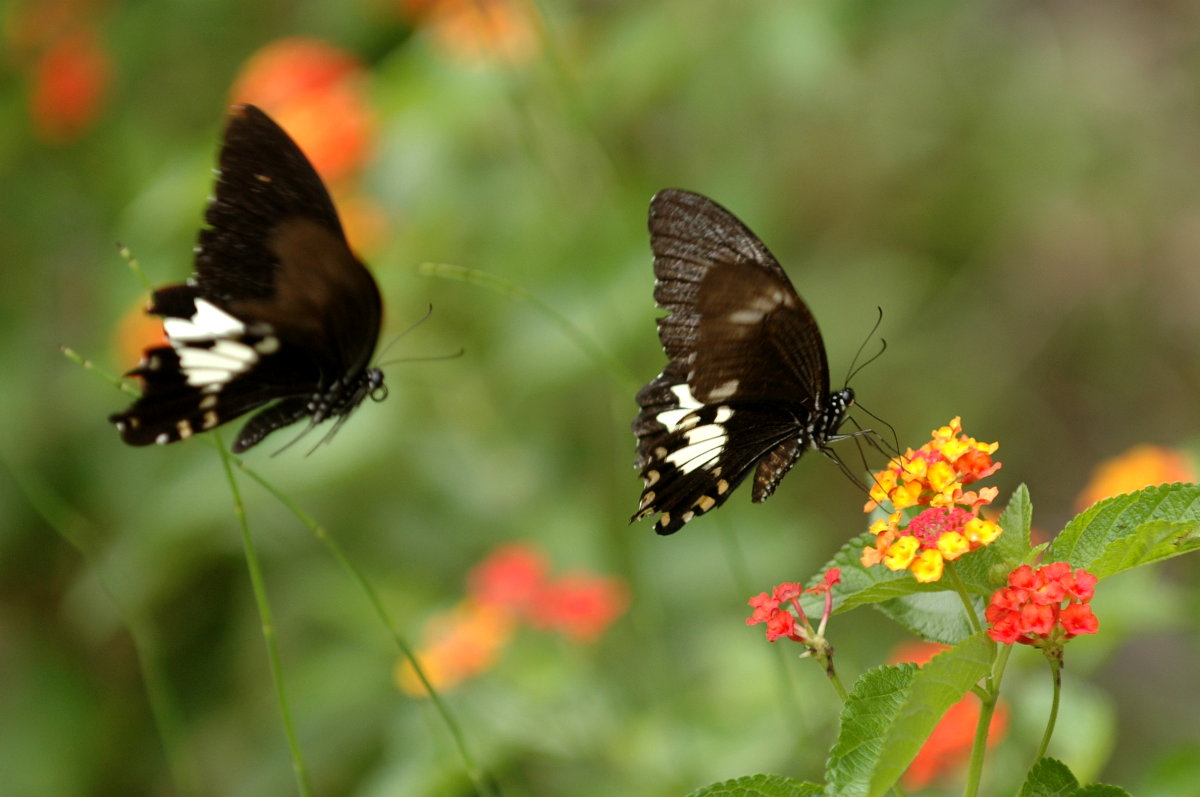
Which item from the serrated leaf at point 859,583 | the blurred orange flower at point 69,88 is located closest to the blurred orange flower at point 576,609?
the serrated leaf at point 859,583

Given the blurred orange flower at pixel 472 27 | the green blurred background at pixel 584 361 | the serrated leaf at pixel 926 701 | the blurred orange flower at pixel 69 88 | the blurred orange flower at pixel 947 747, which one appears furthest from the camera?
the blurred orange flower at pixel 69 88

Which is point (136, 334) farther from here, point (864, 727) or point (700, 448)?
point (864, 727)

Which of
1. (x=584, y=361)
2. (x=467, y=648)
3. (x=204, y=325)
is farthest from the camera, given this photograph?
(x=584, y=361)

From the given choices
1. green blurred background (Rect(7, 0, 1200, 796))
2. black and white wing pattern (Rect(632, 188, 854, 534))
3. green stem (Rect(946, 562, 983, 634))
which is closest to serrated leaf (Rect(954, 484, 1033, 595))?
green stem (Rect(946, 562, 983, 634))

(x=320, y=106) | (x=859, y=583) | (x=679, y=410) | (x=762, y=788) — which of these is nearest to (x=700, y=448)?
(x=679, y=410)

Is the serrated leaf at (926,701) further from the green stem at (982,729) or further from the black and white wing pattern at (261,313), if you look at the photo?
the black and white wing pattern at (261,313)
